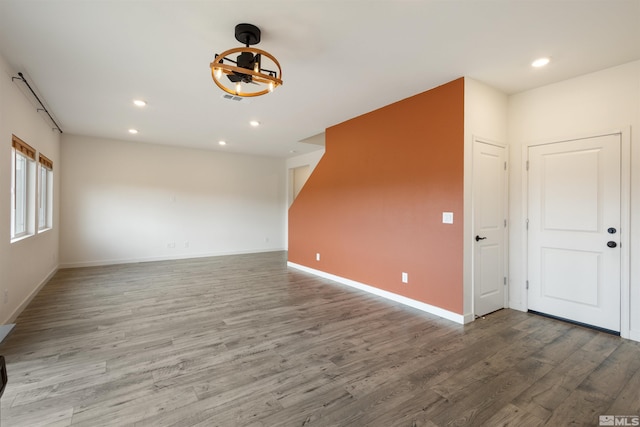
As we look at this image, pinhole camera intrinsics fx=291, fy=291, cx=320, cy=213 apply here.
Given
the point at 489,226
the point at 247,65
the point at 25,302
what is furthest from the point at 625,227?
the point at 25,302

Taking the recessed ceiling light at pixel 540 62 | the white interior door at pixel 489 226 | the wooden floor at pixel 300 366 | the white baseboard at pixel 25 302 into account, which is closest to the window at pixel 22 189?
the white baseboard at pixel 25 302

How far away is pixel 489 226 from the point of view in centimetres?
351

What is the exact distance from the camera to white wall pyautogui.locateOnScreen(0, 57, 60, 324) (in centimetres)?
286

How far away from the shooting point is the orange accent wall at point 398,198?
3.33 m

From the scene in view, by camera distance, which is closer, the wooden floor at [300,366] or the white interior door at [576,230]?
the wooden floor at [300,366]

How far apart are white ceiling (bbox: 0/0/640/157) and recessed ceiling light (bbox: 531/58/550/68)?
0.07m

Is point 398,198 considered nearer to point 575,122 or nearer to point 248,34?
point 575,122

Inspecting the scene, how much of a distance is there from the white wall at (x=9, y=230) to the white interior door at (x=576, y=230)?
5.72 meters

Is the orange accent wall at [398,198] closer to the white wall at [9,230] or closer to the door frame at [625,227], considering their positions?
the door frame at [625,227]

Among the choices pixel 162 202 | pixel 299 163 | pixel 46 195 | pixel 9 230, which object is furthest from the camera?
pixel 299 163

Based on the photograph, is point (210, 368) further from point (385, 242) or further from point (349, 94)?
point (349, 94)

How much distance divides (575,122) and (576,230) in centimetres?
118

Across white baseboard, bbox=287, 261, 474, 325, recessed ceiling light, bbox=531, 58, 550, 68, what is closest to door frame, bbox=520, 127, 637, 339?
recessed ceiling light, bbox=531, 58, 550, 68

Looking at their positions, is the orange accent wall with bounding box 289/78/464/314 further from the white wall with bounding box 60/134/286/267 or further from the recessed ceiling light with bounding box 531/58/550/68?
the white wall with bounding box 60/134/286/267
